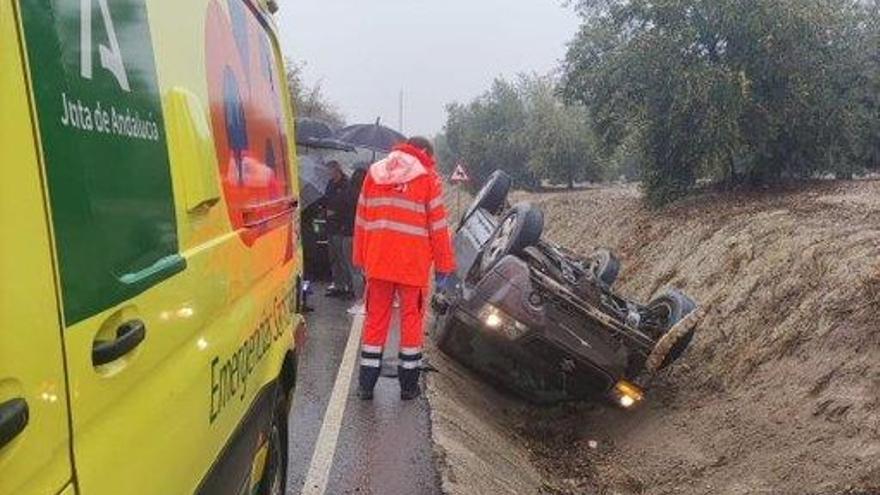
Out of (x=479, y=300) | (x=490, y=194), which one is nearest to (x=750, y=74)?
(x=490, y=194)

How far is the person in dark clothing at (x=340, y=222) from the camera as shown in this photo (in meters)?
11.2

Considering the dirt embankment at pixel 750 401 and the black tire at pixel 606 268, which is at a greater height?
the black tire at pixel 606 268

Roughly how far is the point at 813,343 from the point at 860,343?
0.62 meters

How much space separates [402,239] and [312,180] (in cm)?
604

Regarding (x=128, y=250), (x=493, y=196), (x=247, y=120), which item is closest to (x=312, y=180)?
(x=493, y=196)

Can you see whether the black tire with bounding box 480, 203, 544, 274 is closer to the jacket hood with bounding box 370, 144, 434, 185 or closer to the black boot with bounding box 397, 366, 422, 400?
the black boot with bounding box 397, 366, 422, 400

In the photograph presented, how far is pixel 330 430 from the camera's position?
6.04 m

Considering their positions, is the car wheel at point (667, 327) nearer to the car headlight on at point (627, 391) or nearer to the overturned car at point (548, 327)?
the overturned car at point (548, 327)

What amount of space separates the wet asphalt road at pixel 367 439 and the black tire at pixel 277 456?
816 millimetres

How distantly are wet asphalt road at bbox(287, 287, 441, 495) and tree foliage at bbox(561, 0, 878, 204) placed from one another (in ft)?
32.4

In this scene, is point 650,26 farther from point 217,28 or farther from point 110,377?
point 110,377

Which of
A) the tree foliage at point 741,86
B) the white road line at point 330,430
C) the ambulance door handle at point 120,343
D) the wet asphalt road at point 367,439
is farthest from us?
the tree foliage at point 741,86

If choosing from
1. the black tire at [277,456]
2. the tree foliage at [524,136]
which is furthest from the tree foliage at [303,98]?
the black tire at [277,456]

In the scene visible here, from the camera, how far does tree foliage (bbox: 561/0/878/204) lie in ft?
50.9
